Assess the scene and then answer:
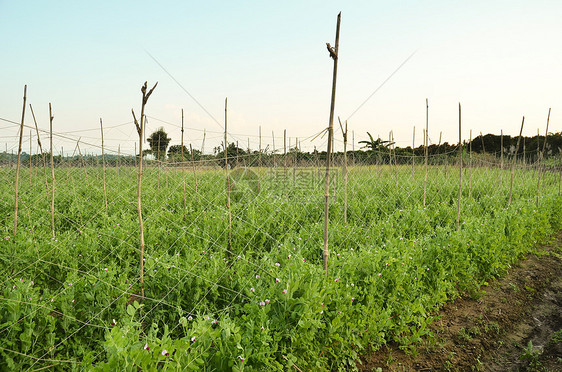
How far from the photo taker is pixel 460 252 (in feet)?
13.5

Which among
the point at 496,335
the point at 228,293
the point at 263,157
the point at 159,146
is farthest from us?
the point at 263,157

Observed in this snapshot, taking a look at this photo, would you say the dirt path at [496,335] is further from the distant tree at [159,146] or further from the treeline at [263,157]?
the distant tree at [159,146]

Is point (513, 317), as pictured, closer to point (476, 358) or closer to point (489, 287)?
point (489, 287)

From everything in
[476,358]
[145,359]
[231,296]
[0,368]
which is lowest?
[476,358]

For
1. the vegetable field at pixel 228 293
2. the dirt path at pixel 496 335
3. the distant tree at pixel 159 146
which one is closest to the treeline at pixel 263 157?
the distant tree at pixel 159 146

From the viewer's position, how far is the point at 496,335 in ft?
10.3

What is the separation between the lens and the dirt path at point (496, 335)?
266cm

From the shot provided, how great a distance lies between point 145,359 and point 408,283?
2597mm

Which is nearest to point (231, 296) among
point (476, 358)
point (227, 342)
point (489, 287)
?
point (227, 342)

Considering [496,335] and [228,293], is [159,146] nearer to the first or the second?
[228,293]

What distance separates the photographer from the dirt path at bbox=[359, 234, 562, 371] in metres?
2.66

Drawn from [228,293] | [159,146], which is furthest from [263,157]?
[228,293]

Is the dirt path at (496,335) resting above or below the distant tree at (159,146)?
below

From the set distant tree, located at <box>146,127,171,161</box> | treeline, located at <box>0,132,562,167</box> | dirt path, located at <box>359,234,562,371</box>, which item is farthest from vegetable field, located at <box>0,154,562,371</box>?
distant tree, located at <box>146,127,171,161</box>
